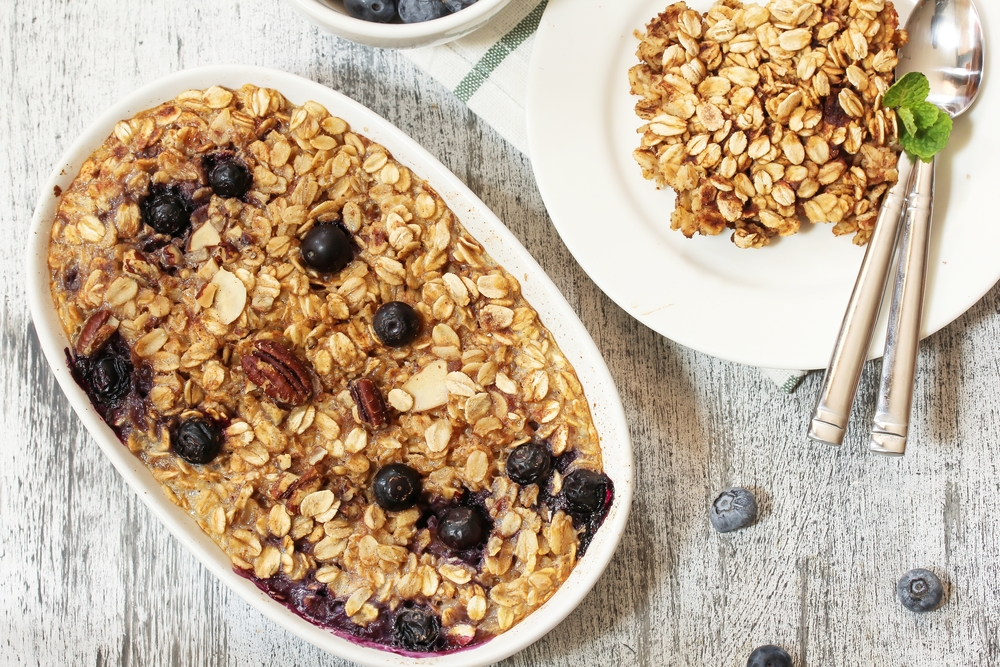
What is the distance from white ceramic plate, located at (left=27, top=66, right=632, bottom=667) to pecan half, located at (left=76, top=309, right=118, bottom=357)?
0.18 ft

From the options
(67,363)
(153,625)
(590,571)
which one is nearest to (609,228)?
(590,571)

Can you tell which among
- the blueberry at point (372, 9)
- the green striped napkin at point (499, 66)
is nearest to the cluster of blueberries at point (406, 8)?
the blueberry at point (372, 9)

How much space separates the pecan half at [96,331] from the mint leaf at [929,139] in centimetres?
138

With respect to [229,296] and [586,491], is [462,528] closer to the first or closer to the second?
[586,491]

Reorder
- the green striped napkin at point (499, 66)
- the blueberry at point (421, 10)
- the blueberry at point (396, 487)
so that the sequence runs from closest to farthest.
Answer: the blueberry at point (396, 487) → the blueberry at point (421, 10) → the green striped napkin at point (499, 66)

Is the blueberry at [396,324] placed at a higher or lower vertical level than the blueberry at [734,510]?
higher

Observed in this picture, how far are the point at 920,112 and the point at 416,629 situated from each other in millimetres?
1220

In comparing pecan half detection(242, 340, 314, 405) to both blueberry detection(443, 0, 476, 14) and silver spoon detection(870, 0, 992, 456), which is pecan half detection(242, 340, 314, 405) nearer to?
blueberry detection(443, 0, 476, 14)

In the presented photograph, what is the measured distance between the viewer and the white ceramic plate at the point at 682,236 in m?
1.42

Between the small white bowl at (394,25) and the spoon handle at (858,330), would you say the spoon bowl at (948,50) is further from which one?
the small white bowl at (394,25)

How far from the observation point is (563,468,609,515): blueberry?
4.34ft

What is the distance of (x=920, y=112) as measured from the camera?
135 cm

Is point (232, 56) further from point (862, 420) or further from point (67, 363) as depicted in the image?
point (862, 420)

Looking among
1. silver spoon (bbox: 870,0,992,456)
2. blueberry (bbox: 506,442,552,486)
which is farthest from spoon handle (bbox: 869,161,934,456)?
blueberry (bbox: 506,442,552,486)
